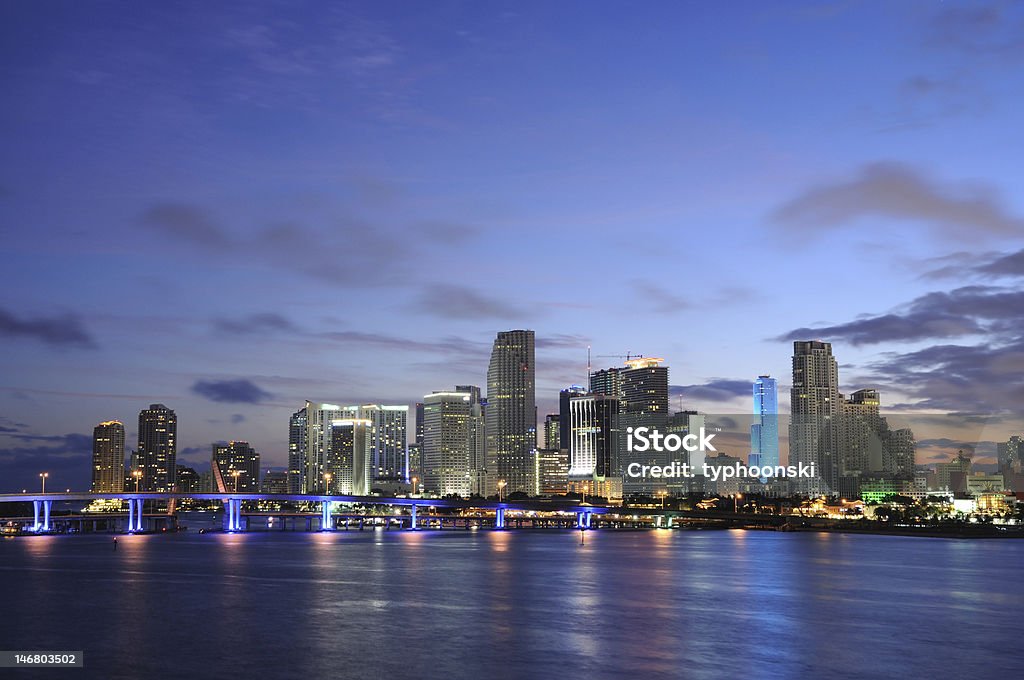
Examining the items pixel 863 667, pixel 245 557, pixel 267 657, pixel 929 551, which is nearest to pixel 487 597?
pixel 267 657

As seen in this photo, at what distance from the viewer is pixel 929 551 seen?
525 ft

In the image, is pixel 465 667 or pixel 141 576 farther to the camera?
pixel 141 576

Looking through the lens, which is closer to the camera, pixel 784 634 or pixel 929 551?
pixel 784 634

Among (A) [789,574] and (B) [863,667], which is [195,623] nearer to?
(B) [863,667]

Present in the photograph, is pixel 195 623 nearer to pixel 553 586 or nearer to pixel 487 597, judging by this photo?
pixel 487 597

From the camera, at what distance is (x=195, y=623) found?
2349 inches

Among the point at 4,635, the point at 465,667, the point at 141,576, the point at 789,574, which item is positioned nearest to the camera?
the point at 465,667

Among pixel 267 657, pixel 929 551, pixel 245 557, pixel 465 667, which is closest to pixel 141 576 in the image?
pixel 245 557

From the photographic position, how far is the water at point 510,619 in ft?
153

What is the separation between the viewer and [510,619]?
62.2 meters

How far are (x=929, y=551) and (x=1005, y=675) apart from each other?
405 feet

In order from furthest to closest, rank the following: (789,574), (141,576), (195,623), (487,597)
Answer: (789,574)
(141,576)
(487,597)
(195,623)

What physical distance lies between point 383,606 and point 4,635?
23151mm

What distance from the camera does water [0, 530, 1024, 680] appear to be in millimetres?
46781
